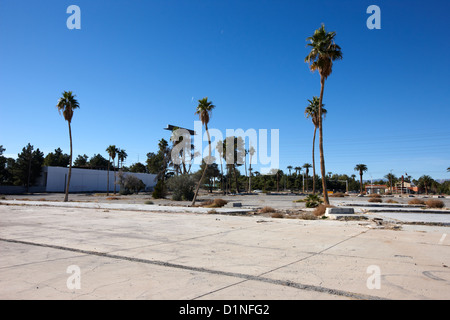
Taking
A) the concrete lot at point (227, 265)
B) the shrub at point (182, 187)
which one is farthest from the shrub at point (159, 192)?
the concrete lot at point (227, 265)

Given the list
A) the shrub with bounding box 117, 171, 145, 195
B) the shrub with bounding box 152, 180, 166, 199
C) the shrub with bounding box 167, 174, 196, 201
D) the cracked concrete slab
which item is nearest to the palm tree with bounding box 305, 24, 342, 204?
the cracked concrete slab

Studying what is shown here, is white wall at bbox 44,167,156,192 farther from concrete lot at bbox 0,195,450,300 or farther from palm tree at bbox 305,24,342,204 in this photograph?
concrete lot at bbox 0,195,450,300

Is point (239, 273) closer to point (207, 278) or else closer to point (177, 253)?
point (207, 278)

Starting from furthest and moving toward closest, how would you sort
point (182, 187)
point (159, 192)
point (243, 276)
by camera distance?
point (159, 192) < point (182, 187) < point (243, 276)

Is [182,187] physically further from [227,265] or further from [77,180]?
[77,180]

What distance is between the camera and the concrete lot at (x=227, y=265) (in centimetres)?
499

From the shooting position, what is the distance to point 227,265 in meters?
6.85

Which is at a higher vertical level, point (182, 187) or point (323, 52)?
point (323, 52)

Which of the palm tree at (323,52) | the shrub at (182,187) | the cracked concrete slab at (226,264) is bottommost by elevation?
the cracked concrete slab at (226,264)

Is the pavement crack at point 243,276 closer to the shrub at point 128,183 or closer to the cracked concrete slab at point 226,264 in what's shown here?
the cracked concrete slab at point 226,264

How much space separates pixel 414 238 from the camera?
33.9 ft

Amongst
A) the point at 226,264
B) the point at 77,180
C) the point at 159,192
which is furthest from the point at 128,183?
the point at 226,264

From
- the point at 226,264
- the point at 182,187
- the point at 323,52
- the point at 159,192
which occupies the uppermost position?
the point at 323,52

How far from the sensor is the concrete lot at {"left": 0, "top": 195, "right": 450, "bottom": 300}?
499 centimetres
